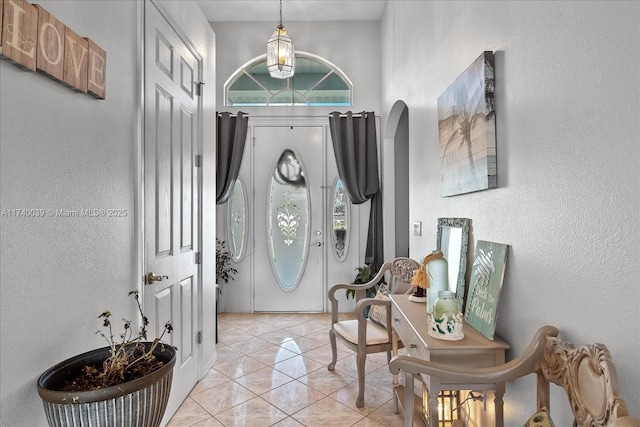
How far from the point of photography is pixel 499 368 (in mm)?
1221

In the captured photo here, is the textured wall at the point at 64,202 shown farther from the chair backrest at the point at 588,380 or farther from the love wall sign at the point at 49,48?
the chair backrest at the point at 588,380

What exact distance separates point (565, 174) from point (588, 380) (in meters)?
0.57

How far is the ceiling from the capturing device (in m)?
4.28

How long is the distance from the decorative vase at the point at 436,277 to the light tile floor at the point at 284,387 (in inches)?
38.1

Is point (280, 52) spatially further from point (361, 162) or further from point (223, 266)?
point (223, 266)

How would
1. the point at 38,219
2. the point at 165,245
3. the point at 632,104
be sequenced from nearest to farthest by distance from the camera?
the point at 632,104
the point at 38,219
the point at 165,245

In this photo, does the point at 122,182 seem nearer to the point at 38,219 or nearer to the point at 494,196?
the point at 38,219

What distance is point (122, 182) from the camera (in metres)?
1.86

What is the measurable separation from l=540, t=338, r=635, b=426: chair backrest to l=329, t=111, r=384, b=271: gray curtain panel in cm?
340

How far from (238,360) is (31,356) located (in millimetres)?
2150

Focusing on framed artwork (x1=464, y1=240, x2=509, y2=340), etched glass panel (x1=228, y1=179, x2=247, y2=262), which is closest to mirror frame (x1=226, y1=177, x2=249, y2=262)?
etched glass panel (x1=228, y1=179, x2=247, y2=262)

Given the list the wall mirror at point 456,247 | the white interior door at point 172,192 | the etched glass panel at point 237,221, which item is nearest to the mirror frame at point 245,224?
the etched glass panel at point 237,221

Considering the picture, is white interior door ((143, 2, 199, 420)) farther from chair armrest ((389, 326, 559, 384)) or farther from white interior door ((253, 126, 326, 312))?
white interior door ((253, 126, 326, 312))

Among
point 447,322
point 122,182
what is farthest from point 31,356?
point 447,322
